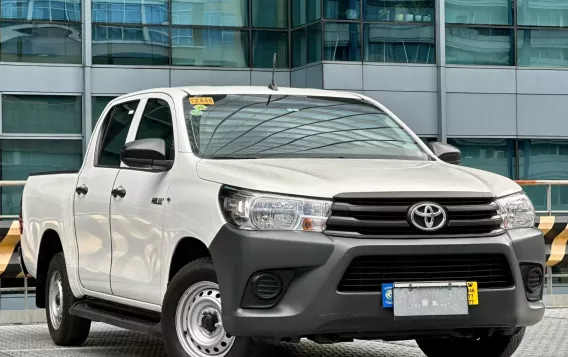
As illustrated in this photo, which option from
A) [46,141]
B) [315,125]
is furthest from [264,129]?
[46,141]

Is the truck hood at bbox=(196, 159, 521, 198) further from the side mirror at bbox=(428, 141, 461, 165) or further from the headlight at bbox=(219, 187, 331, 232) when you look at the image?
the side mirror at bbox=(428, 141, 461, 165)

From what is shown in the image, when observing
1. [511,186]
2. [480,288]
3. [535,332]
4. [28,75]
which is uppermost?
[28,75]

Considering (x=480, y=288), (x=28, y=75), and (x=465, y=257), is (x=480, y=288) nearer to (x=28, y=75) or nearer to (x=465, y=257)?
(x=465, y=257)

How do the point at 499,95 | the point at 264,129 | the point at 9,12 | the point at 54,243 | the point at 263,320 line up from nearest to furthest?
the point at 263,320 → the point at 264,129 → the point at 54,243 → the point at 9,12 → the point at 499,95

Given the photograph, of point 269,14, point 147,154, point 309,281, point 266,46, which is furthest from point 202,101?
point 269,14

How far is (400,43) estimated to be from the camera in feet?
102

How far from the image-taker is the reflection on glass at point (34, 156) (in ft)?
98.3

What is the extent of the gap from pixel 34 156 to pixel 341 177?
2446cm

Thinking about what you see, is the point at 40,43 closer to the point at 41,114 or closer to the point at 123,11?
the point at 41,114

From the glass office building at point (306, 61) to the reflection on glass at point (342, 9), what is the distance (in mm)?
27

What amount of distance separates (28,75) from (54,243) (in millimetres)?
21208

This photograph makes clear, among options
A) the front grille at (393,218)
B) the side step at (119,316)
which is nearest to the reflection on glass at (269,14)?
the side step at (119,316)

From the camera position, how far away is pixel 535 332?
9.88 metres

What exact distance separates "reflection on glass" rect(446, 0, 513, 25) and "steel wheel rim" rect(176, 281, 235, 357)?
25416 mm
